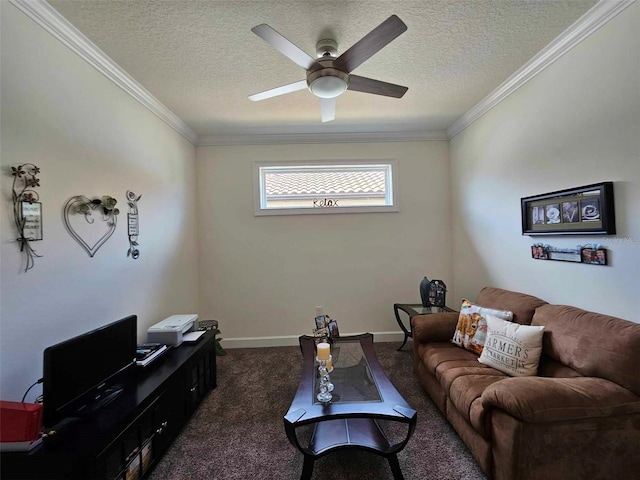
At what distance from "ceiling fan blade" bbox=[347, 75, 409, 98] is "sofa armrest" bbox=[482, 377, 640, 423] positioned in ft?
6.42

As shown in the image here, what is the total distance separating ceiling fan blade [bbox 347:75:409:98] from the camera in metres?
1.86

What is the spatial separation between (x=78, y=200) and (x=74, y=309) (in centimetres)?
70

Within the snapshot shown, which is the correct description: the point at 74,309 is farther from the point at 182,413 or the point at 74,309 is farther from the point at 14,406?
the point at 182,413

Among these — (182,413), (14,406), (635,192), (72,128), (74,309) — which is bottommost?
(182,413)

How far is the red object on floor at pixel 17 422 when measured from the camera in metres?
1.14

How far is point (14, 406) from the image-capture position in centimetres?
117

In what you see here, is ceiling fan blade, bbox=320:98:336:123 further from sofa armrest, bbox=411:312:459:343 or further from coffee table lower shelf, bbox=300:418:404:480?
coffee table lower shelf, bbox=300:418:404:480

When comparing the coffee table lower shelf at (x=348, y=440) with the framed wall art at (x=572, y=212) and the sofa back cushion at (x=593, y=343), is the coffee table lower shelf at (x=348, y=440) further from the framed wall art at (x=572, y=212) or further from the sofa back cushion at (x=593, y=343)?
the framed wall art at (x=572, y=212)

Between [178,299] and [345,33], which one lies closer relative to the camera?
[345,33]

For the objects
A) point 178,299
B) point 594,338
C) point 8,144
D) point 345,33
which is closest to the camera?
point 8,144

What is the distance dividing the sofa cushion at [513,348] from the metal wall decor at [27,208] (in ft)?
9.58

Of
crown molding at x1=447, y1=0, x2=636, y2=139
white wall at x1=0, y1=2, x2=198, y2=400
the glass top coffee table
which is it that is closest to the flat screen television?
white wall at x1=0, y1=2, x2=198, y2=400

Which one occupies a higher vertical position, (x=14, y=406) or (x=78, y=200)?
(x=78, y=200)

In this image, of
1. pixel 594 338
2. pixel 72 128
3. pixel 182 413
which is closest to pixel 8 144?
pixel 72 128
